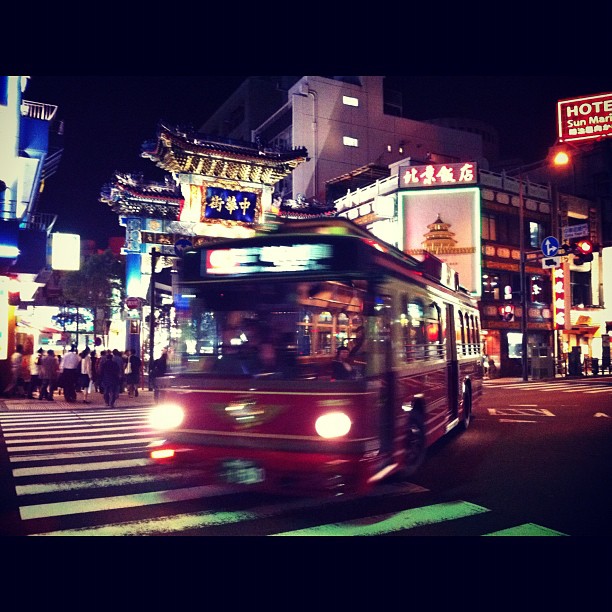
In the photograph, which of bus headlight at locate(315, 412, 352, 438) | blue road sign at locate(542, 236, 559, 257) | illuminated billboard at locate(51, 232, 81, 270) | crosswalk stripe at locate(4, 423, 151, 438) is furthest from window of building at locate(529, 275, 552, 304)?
bus headlight at locate(315, 412, 352, 438)

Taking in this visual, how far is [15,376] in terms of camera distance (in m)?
21.2

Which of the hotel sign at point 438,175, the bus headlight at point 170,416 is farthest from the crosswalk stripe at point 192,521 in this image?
the hotel sign at point 438,175

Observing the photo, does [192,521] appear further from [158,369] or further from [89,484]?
[158,369]

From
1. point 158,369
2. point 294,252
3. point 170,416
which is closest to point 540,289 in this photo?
point 158,369

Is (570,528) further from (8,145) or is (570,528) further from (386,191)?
(386,191)

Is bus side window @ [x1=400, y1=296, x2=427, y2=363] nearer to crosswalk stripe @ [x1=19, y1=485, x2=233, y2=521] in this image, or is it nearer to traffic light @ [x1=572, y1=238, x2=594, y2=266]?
crosswalk stripe @ [x1=19, y1=485, x2=233, y2=521]

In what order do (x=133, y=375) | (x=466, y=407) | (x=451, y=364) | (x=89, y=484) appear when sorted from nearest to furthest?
1. (x=89, y=484)
2. (x=451, y=364)
3. (x=466, y=407)
4. (x=133, y=375)

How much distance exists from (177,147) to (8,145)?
10.1 metres

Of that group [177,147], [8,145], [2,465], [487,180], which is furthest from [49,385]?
[487,180]

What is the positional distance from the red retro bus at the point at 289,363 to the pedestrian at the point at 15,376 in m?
16.4

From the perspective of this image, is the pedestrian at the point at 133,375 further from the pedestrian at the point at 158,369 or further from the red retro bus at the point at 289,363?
the red retro bus at the point at 289,363

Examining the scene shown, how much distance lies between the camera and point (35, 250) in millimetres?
20250

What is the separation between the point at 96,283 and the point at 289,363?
56.0m

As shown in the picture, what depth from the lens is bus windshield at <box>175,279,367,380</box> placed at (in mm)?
6031
